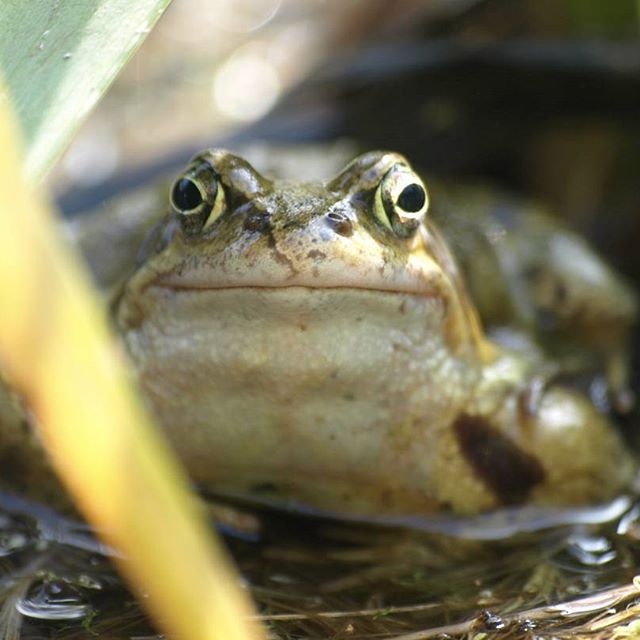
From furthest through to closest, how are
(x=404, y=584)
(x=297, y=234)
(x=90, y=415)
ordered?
(x=404, y=584) < (x=297, y=234) < (x=90, y=415)

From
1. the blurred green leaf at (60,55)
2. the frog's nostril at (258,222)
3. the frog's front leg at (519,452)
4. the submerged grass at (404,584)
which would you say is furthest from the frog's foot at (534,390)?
the blurred green leaf at (60,55)

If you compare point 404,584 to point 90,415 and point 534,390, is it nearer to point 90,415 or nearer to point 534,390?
point 534,390

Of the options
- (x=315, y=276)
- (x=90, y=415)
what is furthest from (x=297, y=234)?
(x=90, y=415)

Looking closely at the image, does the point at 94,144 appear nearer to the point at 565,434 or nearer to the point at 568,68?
the point at 568,68

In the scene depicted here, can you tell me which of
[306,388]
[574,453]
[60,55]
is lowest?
[574,453]

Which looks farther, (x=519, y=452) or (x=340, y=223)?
(x=519, y=452)

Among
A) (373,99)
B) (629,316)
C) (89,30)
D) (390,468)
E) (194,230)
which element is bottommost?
(629,316)

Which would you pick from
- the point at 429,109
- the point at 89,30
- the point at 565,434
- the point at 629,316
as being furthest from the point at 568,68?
the point at 89,30
